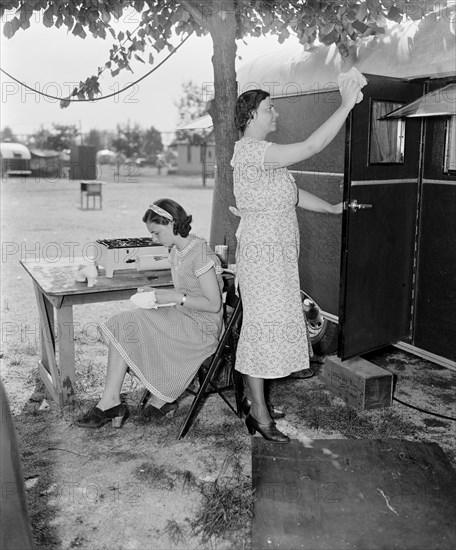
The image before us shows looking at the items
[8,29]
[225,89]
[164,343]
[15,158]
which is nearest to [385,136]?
[225,89]

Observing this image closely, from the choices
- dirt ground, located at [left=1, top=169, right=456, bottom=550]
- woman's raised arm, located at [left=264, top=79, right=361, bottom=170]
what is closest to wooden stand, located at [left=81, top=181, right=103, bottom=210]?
dirt ground, located at [left=1, top=169, right=456, bottom=550]

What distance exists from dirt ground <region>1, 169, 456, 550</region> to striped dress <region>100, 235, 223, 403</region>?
41cm

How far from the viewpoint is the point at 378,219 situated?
208 inches

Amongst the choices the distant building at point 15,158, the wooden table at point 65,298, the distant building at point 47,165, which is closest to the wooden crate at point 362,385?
the wooden table at point 65,298

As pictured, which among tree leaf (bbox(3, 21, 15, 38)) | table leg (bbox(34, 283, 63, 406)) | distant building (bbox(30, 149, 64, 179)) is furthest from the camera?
distant building (bbox(30, 149, 64, 179))

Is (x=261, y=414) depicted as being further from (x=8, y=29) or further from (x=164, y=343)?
(x=8, y=29)

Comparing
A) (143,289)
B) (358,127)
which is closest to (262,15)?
(358,127)

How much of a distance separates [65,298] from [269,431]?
169 centimetres

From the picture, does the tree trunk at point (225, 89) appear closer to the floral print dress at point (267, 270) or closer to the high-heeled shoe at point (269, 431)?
the floral print dress at point (267, 270)

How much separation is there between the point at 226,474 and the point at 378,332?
214cm

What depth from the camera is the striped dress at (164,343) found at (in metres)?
4.39

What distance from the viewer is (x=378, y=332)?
18.2ft

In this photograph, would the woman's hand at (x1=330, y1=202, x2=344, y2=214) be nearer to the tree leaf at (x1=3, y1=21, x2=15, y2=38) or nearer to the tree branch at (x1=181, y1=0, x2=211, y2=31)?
the tree branch at (x1=181, y1=0, x2=211, y2=31)

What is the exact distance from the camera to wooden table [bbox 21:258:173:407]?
→ 15.3ft
